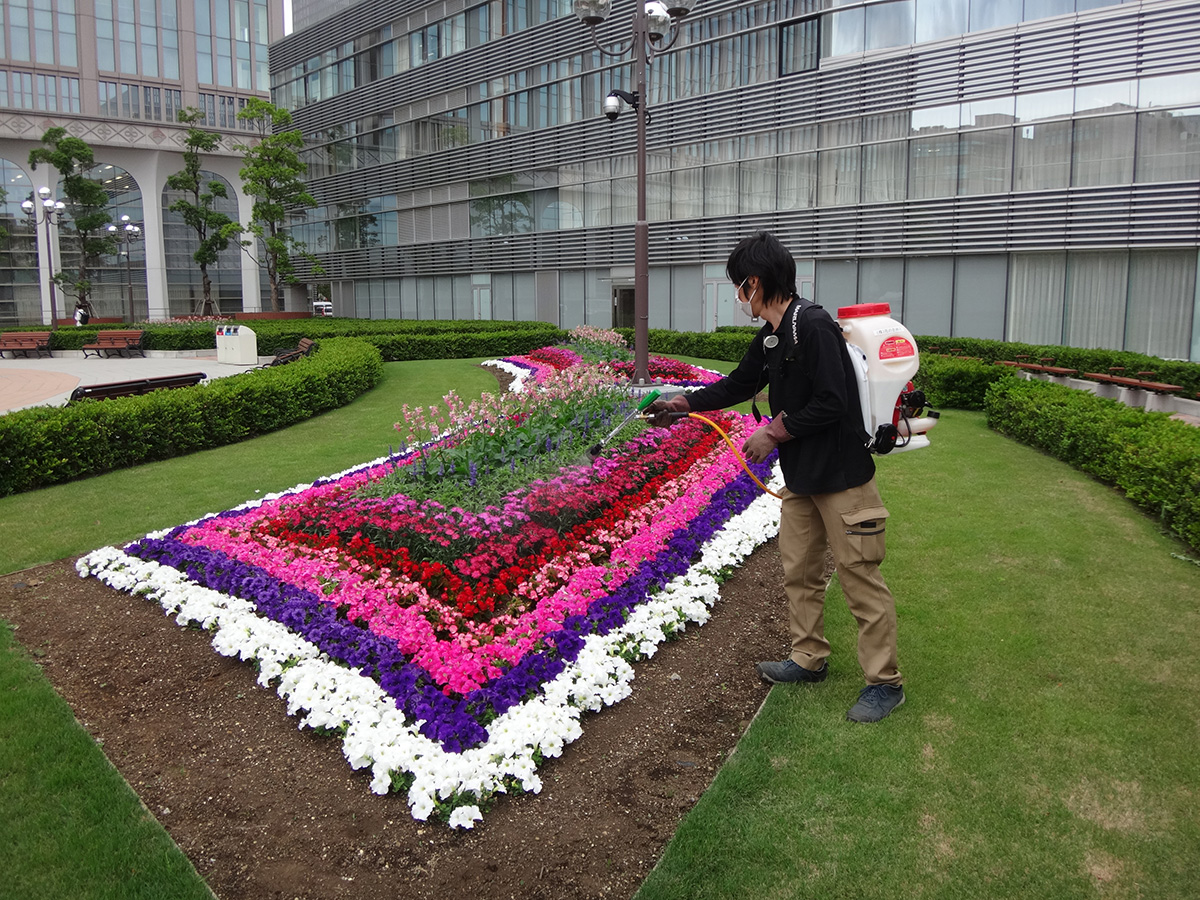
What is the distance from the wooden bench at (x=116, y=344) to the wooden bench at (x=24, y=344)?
155cm

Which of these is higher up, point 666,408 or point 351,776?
point 666,408

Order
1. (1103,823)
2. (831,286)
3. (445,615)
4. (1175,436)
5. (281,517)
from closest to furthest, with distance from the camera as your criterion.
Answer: (1103,823) → (445,615) → (281,517) → (1175,436) → (831,286)

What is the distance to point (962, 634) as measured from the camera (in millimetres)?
4555

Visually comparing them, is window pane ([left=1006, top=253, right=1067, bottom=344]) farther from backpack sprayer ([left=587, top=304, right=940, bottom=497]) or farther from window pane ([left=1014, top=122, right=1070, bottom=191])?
backpack sprayer ([left=587, top=304, right=940, bottom=497])

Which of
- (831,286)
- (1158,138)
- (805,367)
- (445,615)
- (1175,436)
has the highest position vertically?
(1158,138)

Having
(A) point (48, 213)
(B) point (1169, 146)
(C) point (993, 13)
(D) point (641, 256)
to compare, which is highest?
(C) point (993, 13)

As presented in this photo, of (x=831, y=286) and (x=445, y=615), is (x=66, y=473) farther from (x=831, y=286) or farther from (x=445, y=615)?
(x=831, y=286)

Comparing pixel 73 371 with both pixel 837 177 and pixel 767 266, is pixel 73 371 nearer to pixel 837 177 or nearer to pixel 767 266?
pixel 837 177

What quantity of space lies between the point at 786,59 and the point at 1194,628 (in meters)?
21.5

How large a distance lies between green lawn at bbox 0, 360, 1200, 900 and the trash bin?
20.1 meters

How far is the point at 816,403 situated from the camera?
11.1 feet

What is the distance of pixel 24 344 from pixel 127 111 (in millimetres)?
26534

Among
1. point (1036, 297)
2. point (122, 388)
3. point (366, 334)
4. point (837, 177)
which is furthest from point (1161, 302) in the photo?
point (366, 334)

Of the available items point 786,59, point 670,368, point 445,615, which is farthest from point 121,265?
point 445,615
